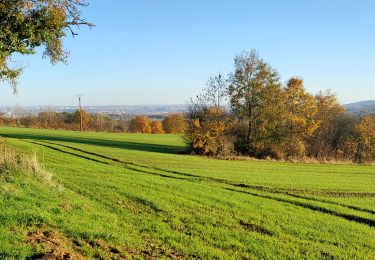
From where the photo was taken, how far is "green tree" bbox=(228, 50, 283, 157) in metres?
45.8

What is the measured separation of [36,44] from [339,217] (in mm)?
17592

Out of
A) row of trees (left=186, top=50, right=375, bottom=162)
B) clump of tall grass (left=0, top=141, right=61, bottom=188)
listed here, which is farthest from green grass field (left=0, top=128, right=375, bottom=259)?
row of trees (left=186, top=50, right=375, bottom=162)

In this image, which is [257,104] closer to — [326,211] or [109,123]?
[326,211]

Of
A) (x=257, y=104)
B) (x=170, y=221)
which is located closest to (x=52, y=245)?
(x=170, y=221)

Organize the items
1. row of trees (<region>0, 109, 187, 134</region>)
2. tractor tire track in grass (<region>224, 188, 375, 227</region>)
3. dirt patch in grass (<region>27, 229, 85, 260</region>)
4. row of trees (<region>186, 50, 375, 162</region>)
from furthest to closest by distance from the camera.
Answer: row of trees (<region>0, 109, 187, 134</region>) → row of trees (<region>186, 50, 375, 162</region>) → tractor tire track in grass (<region>224, 188, 375, 227</region>) → dirt patch in grass (<region>27, 229, 85, 260</region>)

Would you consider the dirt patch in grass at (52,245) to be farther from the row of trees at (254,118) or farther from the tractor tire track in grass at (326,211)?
the row of trees at (254,118)

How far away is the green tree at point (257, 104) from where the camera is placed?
1802 inches

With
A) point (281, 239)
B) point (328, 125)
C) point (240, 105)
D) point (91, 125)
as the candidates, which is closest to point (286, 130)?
point (240, 105)

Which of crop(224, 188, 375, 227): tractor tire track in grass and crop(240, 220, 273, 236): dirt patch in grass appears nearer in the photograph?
crop(240, 220, 273, 236): dirt patch in grass

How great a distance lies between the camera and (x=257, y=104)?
152 feet

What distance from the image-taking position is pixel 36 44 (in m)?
21.0

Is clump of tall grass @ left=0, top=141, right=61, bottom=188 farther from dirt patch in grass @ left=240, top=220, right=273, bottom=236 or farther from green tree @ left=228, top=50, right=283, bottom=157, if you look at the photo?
green tree @ left=228, top=50, right=283, bottom=157

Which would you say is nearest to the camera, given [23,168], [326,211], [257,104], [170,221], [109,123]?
[170,221]

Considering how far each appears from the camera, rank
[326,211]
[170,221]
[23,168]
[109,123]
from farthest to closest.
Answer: [109,123], [326,211], [23,168], [170,221]
